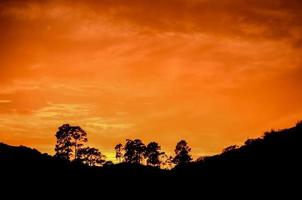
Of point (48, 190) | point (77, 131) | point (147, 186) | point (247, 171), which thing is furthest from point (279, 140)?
point (77, 131)

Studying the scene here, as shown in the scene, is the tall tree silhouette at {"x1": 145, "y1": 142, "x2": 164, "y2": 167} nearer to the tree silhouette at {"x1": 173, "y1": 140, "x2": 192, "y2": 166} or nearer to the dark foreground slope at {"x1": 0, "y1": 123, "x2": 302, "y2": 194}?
the tree silhouette at {"x1": 173, "y1": 140, "x2": 192, "y2": 166}

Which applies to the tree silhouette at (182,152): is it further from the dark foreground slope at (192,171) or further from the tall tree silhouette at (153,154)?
the dark foreground slope at (192,171)

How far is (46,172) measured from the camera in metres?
34.8

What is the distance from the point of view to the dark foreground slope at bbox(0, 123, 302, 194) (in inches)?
880

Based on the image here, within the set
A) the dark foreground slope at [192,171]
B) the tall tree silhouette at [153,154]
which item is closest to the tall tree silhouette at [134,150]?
the tall tree silhouette at [153,154]

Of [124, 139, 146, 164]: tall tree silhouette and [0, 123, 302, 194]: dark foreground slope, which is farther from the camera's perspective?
[124, 139, 146, 164]: tall tree silhouette

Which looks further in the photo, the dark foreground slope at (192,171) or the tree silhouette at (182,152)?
the tree silhouette at (182,152)

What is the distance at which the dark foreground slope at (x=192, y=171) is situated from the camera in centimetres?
2236

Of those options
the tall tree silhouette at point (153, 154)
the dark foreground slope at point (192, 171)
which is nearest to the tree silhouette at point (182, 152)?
the tall tree silhouette at point (153, 154)

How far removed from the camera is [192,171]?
104ft

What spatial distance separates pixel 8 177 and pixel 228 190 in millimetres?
20616

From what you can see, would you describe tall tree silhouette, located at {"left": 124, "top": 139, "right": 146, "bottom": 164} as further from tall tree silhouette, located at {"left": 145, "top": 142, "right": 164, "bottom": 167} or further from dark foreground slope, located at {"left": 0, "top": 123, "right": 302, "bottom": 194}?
dark foreground slope, located at {"left": 0, "top": 123, "right": 302, "bottom": 194}

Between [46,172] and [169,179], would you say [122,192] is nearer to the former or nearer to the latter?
[169,179]

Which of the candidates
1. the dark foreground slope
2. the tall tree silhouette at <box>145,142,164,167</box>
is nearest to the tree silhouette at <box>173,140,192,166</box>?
the tall tree silhouette at <box>145,142,164,167</box>
